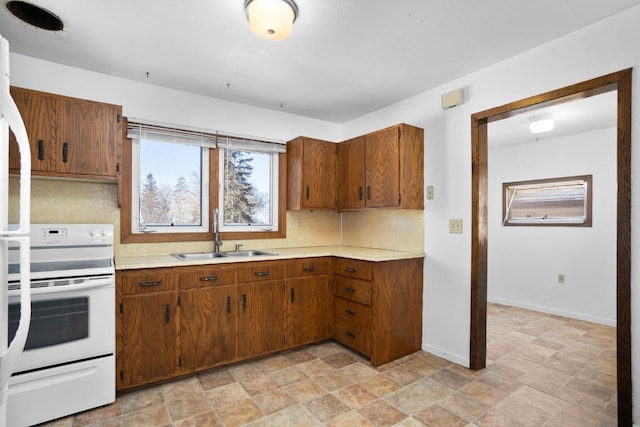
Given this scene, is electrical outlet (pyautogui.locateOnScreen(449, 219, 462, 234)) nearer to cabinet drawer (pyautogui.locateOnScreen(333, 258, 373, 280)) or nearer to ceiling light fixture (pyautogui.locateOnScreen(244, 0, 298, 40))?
cabinet drawer (pyautogui.locateOnScreen(333, 258, 373, 280))

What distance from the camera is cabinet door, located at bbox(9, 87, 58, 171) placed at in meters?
2.16

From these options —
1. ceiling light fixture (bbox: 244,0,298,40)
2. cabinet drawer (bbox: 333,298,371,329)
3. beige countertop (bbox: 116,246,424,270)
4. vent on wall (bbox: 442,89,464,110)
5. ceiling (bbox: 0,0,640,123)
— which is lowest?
cabinet drawer (bbox: 333,298,371,329)

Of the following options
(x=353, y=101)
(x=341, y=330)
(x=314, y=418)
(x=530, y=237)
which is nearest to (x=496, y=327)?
(x=530, y=237)

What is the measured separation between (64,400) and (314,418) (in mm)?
1503

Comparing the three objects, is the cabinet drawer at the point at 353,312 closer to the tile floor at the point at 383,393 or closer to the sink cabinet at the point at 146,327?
the tile floor at the point at 383,393

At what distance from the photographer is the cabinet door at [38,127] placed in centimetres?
216

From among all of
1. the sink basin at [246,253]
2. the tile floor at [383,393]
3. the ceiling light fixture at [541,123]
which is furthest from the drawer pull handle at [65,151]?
the ceiling light fixture at [541,123]

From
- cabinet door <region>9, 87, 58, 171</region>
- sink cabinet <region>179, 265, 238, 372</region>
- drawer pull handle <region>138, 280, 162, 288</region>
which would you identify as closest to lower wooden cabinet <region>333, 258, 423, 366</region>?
sink cabinet <region>179, 265, 238, 372</region>

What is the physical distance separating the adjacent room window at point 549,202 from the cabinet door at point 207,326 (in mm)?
4222

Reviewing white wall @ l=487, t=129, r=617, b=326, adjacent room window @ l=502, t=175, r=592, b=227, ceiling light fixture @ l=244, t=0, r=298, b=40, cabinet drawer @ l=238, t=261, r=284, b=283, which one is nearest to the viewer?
ceiling light fixture @ l=244, t=0, r=298, b=40

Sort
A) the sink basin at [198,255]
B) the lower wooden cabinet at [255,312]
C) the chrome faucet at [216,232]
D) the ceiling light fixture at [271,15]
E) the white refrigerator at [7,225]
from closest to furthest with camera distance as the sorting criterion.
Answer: the white refrigerator at [7,225]
the ceiling light fixture at [271,15]
the lower wooden cabinet at [255,312]
the sink basin at [198,255]
the chrome faucet at [216,232]

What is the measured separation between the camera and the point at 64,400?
1979 millimetres

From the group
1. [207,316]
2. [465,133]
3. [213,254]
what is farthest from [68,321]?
[465,133]

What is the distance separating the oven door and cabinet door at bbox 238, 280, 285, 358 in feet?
3.00
